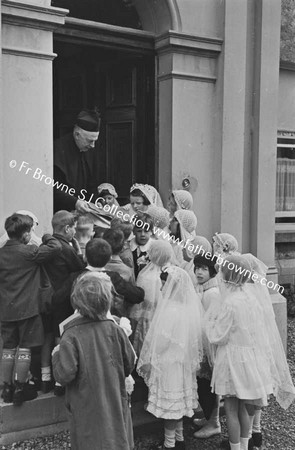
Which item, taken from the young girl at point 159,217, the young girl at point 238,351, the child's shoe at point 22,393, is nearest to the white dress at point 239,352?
the young girl at point 238,351

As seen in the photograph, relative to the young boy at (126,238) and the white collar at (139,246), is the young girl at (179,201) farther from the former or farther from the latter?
the young boy at (126,238)

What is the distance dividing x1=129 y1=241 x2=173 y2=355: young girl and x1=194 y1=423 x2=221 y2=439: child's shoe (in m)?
0.85

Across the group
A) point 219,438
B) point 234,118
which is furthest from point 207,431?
point 234,118

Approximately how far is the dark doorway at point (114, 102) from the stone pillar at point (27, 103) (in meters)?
1.37

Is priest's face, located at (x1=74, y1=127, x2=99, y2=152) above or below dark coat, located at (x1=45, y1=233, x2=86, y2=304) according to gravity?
above

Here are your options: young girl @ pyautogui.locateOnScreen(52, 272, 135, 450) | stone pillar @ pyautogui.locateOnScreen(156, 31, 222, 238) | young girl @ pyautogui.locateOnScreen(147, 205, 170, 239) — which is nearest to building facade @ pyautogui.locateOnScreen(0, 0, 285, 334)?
stone pillar @ pyautogui.locateOnScreen(156, 31, 222, 238)

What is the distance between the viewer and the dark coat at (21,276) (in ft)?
13.9

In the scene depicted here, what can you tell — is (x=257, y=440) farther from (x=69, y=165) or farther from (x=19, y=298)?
(x=69, y=165)

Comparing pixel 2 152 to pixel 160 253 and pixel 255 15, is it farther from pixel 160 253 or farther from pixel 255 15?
pixel 255 15

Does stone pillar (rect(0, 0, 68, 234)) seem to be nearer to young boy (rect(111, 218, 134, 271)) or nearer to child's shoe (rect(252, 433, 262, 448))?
young boy (rect(111, 218, 134, 271))

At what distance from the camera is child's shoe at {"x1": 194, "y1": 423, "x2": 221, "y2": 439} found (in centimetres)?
472

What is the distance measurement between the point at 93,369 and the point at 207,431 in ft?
5.88

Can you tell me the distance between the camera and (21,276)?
4.29 metres

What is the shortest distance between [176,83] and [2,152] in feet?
7.33
